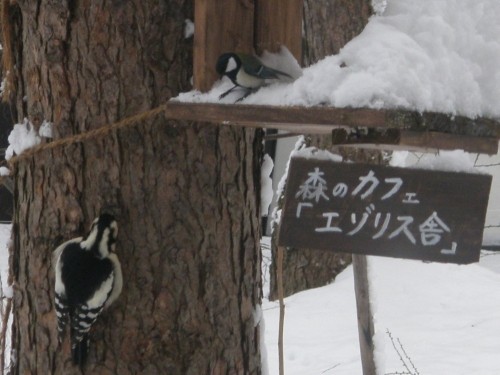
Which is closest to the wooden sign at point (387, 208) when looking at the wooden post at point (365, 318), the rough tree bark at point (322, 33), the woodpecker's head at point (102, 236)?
the woodpecker's head at point (102, 236)

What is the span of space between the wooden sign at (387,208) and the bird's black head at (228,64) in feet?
1.05

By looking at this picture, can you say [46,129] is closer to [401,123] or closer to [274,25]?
[274,25]

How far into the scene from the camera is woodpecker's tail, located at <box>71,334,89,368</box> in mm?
2293

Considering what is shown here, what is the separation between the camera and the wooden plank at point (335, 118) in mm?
1754

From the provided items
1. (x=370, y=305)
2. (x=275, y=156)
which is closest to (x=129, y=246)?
(x=370, y=305)

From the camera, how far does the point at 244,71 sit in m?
2.09

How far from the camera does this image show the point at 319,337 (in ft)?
16.8

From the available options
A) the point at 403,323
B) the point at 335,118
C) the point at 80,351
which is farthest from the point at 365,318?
the point at 403,323

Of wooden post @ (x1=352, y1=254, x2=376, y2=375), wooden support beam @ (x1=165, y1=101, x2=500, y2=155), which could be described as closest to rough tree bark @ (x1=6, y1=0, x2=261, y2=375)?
wooden support beam @ (x1=165, y1=101, x2=500, y2=155)

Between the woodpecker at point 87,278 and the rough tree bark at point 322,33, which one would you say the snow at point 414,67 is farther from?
the rough tree bark at point 322,33

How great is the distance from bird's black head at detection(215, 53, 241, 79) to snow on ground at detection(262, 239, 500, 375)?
8.30 feet

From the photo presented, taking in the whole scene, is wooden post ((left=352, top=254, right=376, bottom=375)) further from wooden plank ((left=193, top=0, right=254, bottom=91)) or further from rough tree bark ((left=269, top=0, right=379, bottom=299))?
rough tree bark ((left=269, top=0, right=379, bottom=299))

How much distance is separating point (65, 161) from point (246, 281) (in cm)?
65

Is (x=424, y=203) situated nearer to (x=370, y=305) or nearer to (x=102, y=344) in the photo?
(x=102, y=344)
